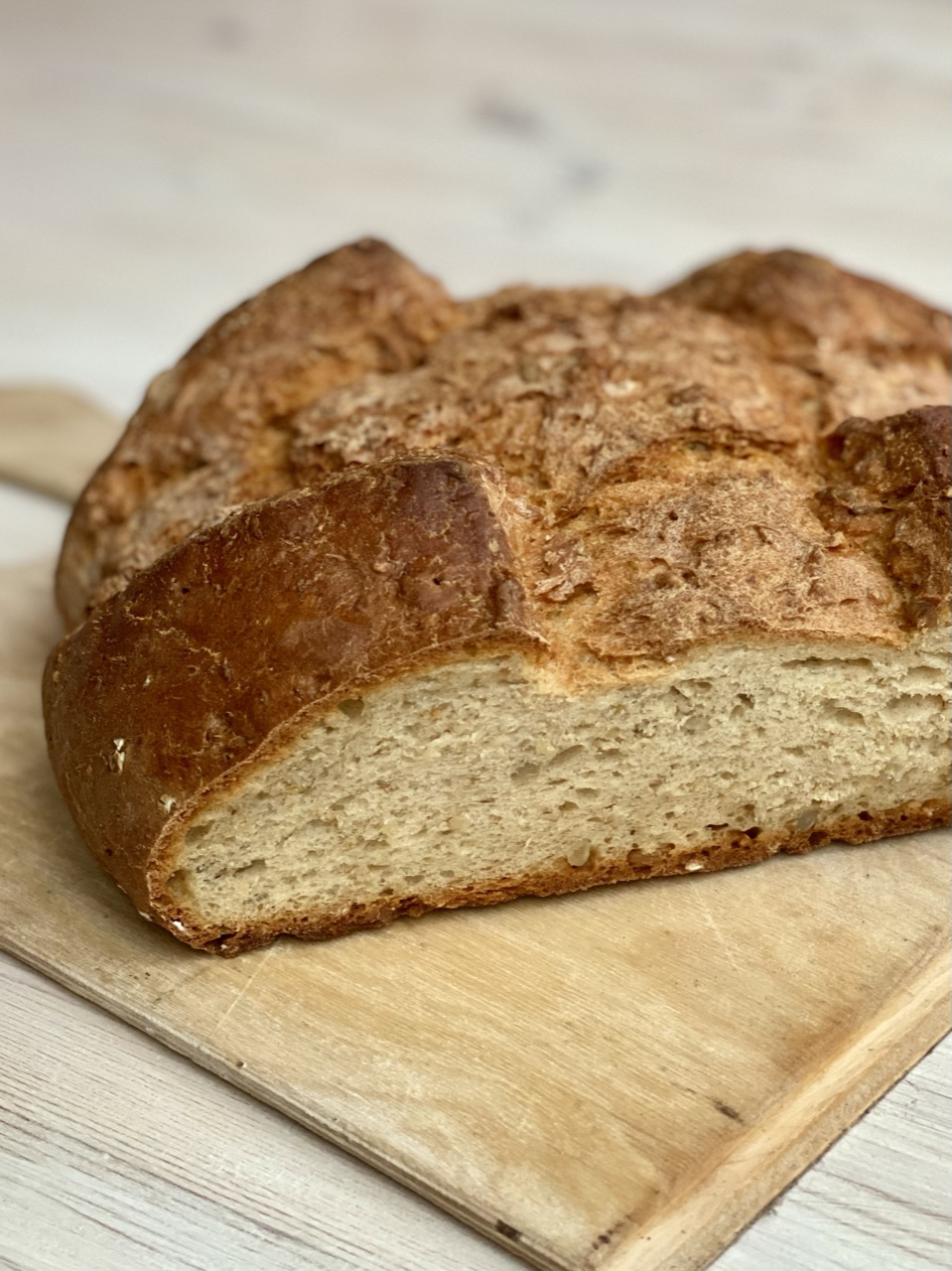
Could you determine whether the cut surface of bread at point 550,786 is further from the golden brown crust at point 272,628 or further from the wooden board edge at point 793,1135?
the wooden board edge at point 793,1135

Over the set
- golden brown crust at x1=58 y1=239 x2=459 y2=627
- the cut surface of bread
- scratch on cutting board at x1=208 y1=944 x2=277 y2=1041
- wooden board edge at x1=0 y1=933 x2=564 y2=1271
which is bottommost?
wooden board edge at x1=0 y1=933 x2=564 y2=1271

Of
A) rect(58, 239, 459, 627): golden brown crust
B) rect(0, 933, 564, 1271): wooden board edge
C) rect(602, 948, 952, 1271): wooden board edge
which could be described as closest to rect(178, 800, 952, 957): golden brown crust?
rect(0, 933, 564, 1271): wooden board edge

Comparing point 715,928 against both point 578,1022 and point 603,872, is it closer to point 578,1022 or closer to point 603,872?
point 603,872

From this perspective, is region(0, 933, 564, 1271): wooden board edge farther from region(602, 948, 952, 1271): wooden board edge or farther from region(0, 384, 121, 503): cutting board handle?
region(0, 384, 121, 503): cutting board handle

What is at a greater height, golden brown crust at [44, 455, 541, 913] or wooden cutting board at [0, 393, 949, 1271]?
golden brown crust at [44, 455, 541, 913]

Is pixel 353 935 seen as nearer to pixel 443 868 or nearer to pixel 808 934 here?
pixel 443 868

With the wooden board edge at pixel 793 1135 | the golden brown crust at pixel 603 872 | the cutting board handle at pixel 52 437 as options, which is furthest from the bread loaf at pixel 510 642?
the cutting board handle at pixel 52 437
